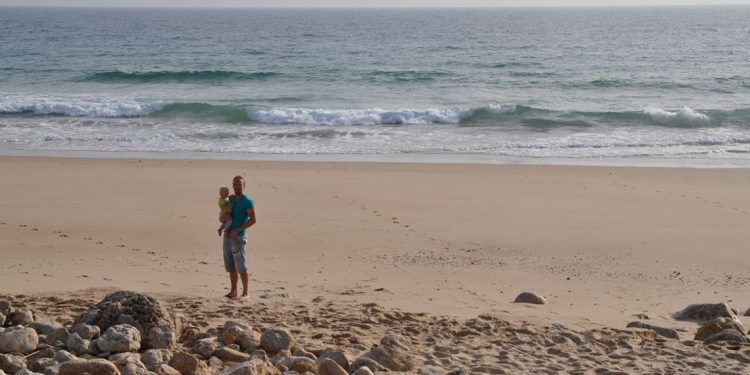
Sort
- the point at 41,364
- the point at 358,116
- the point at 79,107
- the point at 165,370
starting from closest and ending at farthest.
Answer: the point at 165,370, the point at 41,364, the point at 358,116, the point at 79,107

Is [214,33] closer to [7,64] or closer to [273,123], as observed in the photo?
[7,64]

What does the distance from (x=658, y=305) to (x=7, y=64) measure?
135 ft

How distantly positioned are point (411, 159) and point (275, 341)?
12.8 meters

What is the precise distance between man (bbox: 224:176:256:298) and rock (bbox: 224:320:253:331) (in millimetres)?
1731

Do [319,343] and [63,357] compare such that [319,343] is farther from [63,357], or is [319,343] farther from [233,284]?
[233,284]

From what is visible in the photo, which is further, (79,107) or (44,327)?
(79,107)

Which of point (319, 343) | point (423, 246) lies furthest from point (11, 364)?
point (423, 246)

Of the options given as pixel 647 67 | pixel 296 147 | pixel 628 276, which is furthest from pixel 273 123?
pixel 647 67

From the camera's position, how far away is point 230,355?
634 cm

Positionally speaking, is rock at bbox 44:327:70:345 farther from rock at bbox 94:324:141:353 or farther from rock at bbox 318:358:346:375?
rock at bbox 318:358:346:375

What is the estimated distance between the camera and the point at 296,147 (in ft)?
69.5

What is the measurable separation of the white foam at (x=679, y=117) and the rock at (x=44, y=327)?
21.9 meters

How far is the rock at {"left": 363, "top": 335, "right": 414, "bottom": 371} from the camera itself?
6.34 meters

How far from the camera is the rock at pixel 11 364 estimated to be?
19.2 feet
